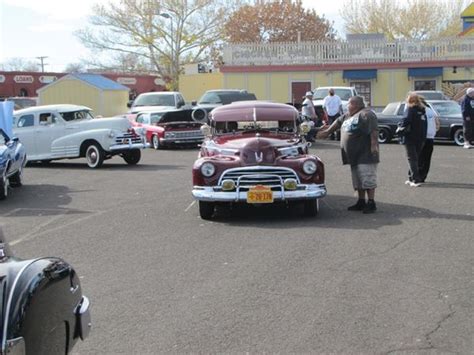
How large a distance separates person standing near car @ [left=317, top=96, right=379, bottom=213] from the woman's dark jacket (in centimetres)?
230

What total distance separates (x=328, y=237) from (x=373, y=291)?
236 cm

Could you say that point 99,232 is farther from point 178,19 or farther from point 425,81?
point 178,19

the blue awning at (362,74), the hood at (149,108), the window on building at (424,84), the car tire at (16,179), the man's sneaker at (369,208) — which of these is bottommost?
the man's sneaker at (369,208)

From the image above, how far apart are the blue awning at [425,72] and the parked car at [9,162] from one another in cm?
2466

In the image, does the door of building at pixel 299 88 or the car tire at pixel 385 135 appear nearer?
the car tire at pixel 385 135

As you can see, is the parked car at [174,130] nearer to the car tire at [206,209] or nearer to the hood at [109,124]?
the hood at [109,124]

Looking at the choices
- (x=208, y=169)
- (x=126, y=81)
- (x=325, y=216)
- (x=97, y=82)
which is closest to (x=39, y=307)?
(x=208, y=169)

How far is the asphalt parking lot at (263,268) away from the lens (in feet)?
16.0

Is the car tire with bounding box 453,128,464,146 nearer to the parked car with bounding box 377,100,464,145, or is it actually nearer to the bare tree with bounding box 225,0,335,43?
the parked car with bounding box 377,100,464,145

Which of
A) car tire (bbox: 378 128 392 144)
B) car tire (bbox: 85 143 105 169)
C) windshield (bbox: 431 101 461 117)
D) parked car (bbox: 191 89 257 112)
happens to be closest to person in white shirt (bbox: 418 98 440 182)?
car tire (bbox: 85 143 105 169)

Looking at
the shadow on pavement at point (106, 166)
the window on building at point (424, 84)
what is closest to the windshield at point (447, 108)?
the shadow on pavement at point (106, 166)

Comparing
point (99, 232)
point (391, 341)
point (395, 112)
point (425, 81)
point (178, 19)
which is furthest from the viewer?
point (178, 19)

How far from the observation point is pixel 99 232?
353 inches

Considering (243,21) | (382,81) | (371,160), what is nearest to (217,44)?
(243,21)
